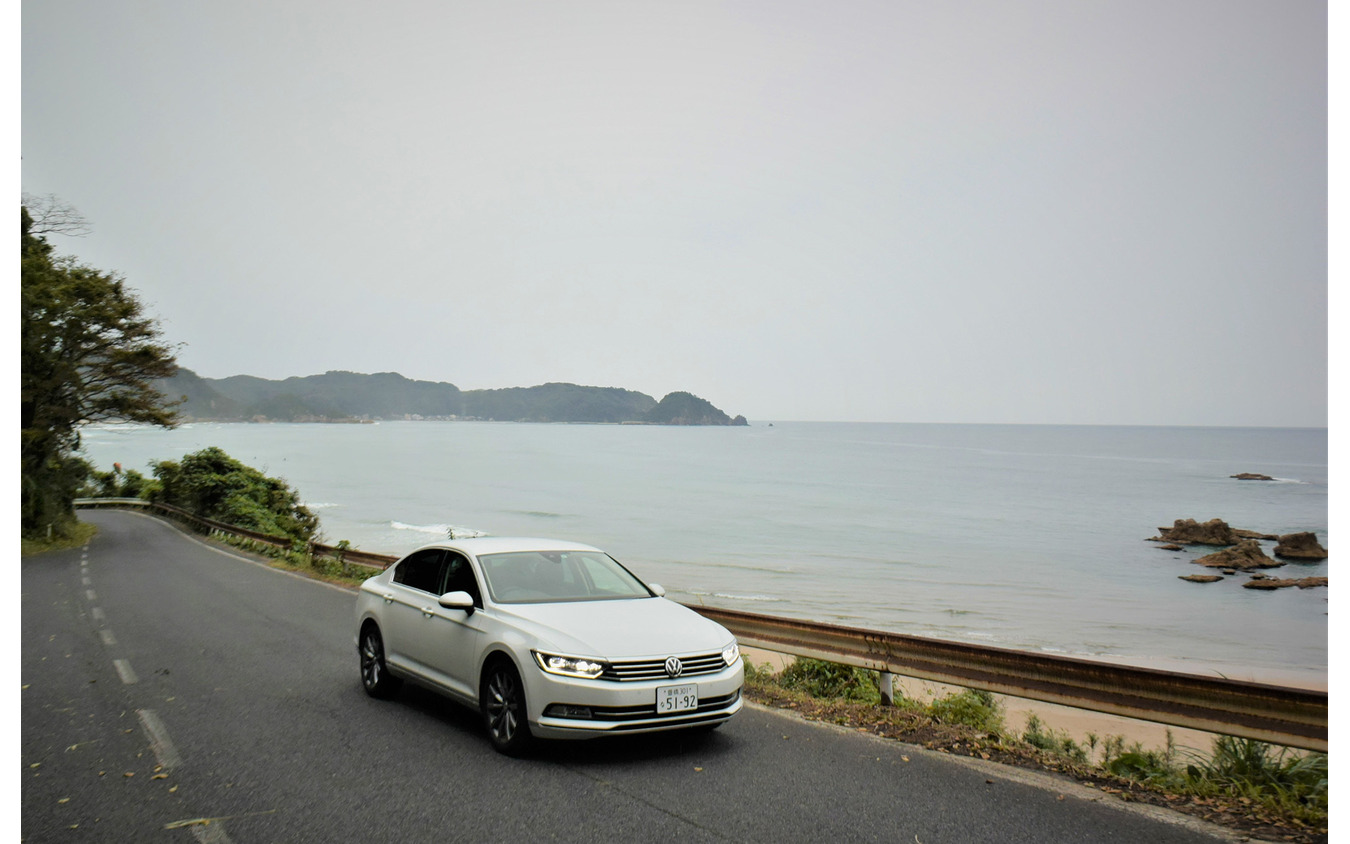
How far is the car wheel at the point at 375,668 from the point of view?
26.5ft

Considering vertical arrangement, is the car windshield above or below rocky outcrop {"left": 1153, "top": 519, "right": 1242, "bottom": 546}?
above

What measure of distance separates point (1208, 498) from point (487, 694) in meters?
85.4

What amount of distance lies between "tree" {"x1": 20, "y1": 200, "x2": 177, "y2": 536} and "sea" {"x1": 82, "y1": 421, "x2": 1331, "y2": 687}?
1.86 meters

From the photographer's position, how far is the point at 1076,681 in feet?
20.6

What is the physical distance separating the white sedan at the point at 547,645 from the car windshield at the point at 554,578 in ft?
0.04

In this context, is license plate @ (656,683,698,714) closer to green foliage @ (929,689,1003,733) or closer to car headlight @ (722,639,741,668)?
car headlight @ (722,639,741,668)

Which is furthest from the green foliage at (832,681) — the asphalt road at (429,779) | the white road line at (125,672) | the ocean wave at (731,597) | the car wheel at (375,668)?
the ocean wave at (731,597)

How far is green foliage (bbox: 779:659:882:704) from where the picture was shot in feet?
29.2

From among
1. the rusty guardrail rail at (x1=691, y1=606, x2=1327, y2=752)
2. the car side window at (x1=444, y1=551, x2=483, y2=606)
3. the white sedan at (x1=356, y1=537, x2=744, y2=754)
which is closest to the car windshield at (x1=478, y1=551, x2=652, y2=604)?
the white sedan at (x1=356, y1=537, x2=744, y2=754)

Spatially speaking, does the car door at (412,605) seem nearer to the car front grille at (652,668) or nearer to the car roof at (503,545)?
the car roof at (503,545)

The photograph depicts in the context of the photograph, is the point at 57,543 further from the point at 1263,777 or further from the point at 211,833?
the point at 1263,777

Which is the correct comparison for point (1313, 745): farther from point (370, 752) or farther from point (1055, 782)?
point (370, 752)

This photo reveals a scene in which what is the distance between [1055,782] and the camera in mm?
5898

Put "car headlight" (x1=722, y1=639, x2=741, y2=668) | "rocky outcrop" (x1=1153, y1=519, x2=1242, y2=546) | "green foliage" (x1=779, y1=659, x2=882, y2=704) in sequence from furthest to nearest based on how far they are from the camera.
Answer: "rocky outcrop" (x1=1153, y1=519, x2=1242, y2=546) → "green foliage" (x1=779, y1=659, x2=882, y2=704) → "car headlight" (x1=722, y1=639, x2=741, y2=668)
